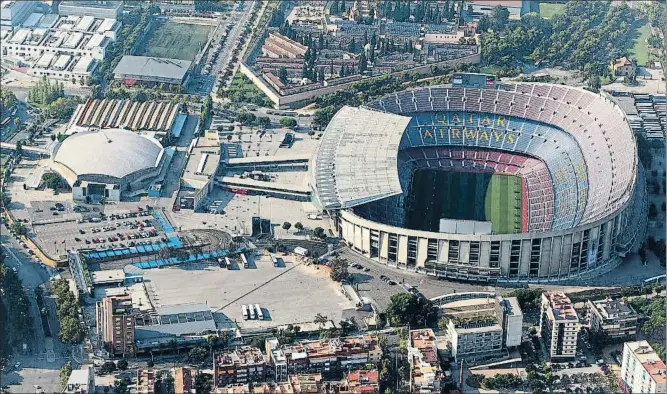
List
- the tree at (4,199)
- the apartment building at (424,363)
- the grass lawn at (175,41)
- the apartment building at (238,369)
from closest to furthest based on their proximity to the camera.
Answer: the apartment building at (424,363) < the apartment building at (238,369) < the tree at (4,199) < the grass lawn at (175,41)

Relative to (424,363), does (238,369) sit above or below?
below

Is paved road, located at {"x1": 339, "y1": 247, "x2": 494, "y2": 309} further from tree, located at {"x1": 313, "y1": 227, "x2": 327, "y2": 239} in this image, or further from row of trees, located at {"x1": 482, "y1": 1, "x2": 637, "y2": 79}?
row of trees, located at {"x1": 482, "y1": 1, "x2": 637, "y2": 79}

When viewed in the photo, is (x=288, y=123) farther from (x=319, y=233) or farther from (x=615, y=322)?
(x=615, y=322)

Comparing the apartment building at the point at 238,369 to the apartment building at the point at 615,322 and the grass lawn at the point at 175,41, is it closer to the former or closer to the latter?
the apartment building at the point at 615,322

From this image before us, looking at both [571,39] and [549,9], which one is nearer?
[571,39]

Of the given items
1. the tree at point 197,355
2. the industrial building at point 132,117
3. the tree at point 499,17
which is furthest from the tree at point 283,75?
the tree at point 197,355

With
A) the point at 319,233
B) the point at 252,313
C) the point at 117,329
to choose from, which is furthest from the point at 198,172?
the point at 117,329

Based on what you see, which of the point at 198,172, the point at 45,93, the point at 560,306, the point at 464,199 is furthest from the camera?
the point at 45,93
